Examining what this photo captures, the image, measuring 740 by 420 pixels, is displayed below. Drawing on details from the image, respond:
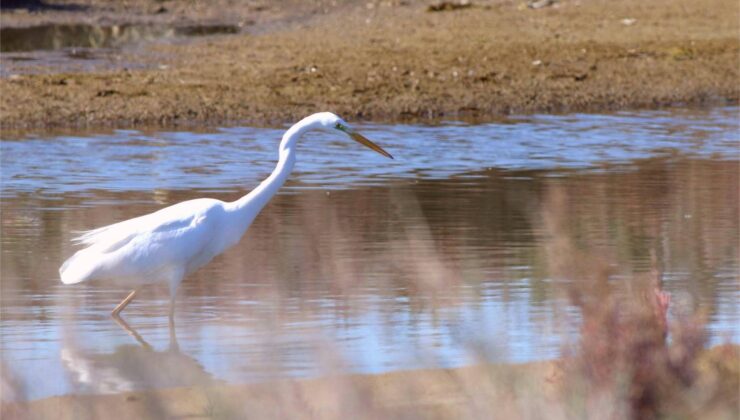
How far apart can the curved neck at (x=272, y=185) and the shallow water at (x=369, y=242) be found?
440mm

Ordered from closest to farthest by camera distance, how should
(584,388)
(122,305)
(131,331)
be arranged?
(584,388), (131,331), (122,305)

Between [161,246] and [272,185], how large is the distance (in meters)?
0.81

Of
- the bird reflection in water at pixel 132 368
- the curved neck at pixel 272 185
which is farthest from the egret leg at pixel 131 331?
the curved neck at pixel 272 185

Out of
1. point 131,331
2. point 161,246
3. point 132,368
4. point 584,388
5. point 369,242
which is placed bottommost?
point 369,242

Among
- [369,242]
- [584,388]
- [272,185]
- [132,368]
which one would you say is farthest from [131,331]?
[584,388]

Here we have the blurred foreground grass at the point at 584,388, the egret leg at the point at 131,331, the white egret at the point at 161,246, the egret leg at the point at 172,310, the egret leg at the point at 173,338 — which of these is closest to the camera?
the blurred foreground grass at the point at 584,388

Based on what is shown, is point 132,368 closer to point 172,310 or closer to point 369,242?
point 172,310

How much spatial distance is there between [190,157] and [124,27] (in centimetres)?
1208

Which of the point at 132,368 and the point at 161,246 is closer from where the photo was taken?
the point at 132,368

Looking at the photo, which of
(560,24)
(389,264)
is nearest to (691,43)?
(560,24)

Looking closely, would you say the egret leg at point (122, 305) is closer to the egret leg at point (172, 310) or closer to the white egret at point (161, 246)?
the white egret at point (161, 246)

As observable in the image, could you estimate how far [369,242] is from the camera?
8.65 m

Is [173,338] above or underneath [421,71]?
above

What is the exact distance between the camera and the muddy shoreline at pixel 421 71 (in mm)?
14648
